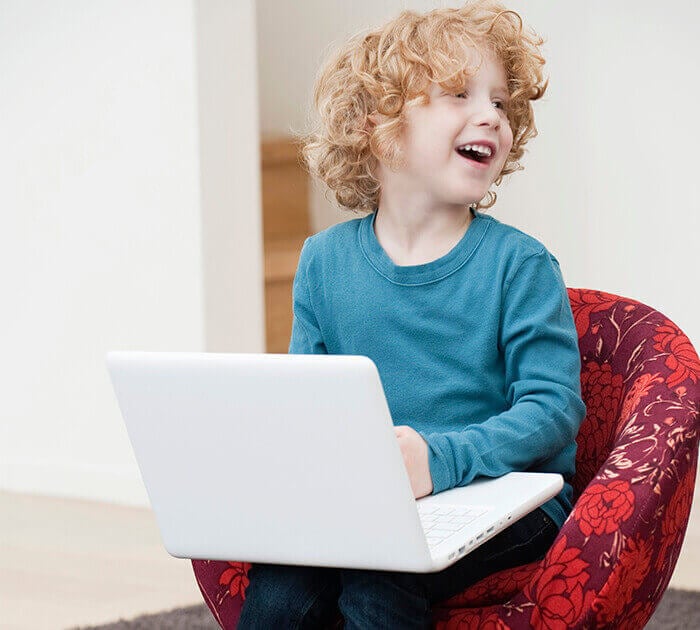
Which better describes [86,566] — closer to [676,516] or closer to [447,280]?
[447,280]

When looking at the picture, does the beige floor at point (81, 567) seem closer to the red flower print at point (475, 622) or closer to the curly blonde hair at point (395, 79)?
the curly blonde hair at point (395, 79)

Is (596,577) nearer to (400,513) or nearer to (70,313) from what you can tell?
(400,513)

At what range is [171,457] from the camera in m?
1.17

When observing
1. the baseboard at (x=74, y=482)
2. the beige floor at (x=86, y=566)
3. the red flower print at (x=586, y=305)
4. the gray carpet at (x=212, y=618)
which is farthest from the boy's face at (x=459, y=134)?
the baseboard at (x=74, y=482)

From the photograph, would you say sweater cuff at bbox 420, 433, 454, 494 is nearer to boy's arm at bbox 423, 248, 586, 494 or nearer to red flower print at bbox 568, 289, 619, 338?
boy's arm at bbox 423, 248, 586, 494

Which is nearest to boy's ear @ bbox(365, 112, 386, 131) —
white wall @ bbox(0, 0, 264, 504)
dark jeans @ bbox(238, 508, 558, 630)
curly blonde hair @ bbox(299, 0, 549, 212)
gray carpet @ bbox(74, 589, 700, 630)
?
curly blonde hair @ bbox(299, 0, 549, 212)

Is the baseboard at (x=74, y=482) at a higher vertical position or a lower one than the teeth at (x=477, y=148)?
lower

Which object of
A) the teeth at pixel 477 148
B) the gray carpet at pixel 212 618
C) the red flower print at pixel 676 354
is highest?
the teeth at pixel 477 148

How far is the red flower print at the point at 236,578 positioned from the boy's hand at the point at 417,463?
25 centimetres

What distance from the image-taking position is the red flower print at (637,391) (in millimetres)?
1486

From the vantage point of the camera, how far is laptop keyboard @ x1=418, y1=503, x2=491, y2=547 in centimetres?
113

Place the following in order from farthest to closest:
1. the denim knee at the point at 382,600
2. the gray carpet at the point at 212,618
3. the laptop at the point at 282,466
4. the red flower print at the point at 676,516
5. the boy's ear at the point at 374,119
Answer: the gray carpet at the point at 212,618 → the boy's ear at the point at 374,119 → the red flower print at the point at 676,516 → the denim knee at the point at 382,600 → the laptop at the point at 282,466

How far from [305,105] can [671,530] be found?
3.28 meters

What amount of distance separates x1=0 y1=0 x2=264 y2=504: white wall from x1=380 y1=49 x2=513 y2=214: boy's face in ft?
5.72
